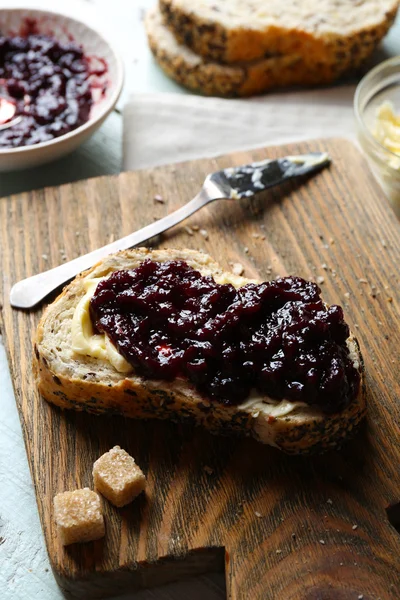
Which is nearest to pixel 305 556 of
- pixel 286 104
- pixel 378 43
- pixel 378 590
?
pixel 378 590

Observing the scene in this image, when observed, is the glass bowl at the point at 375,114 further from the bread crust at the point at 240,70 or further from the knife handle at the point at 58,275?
the knife handle at the point at 58,275

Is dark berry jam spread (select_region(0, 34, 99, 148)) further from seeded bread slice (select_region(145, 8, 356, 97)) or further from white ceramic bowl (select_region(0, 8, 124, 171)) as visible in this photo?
seeded bread slice (select_region(145, 8, 356, 97))

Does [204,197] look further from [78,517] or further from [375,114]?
[78,517]

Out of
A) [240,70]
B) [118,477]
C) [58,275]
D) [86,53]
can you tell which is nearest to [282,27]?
[240,70]

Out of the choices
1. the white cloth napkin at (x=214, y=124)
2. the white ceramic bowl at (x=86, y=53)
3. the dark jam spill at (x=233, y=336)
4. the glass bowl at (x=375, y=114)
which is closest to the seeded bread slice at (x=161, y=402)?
the dark jam spill at (x=233, y=336)

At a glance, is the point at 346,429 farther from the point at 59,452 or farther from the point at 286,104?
the point at 286,104

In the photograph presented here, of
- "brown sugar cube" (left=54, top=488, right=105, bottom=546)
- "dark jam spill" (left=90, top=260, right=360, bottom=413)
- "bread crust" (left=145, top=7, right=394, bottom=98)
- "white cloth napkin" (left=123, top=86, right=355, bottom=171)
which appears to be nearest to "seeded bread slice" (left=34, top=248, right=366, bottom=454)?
"dark jam spill" (left=90, top=260, right=360, bottom=413)
